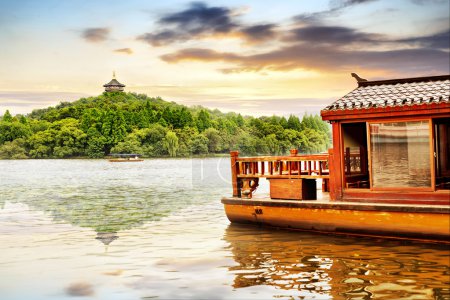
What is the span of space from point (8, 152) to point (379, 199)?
116 metres

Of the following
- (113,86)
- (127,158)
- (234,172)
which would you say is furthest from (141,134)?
(234,172)

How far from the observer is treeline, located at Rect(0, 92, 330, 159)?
111 metres

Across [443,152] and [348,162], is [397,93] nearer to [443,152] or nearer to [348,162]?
[348,162]

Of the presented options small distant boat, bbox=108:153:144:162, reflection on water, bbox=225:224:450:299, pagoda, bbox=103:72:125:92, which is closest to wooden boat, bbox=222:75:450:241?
reflection on water, bbox=225:224:450:299

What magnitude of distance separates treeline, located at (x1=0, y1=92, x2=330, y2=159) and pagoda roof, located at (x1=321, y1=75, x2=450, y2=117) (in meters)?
98.0

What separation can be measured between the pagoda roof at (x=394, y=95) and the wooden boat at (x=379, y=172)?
0.02 meters

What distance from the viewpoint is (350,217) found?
39.8 ft

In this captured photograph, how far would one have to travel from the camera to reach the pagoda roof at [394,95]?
11367 mm

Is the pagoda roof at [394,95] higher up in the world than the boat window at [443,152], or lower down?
higher up

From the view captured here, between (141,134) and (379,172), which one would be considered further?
(141,134)

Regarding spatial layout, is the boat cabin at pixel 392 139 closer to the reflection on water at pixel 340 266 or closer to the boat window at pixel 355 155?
the boat window at pixel 355 155

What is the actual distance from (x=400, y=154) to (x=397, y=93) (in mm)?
1372

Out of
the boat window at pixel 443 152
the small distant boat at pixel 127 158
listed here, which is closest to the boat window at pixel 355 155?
the boat window at pixel 443 152

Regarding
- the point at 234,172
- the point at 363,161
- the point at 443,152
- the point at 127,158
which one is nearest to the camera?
the point at 363,161
